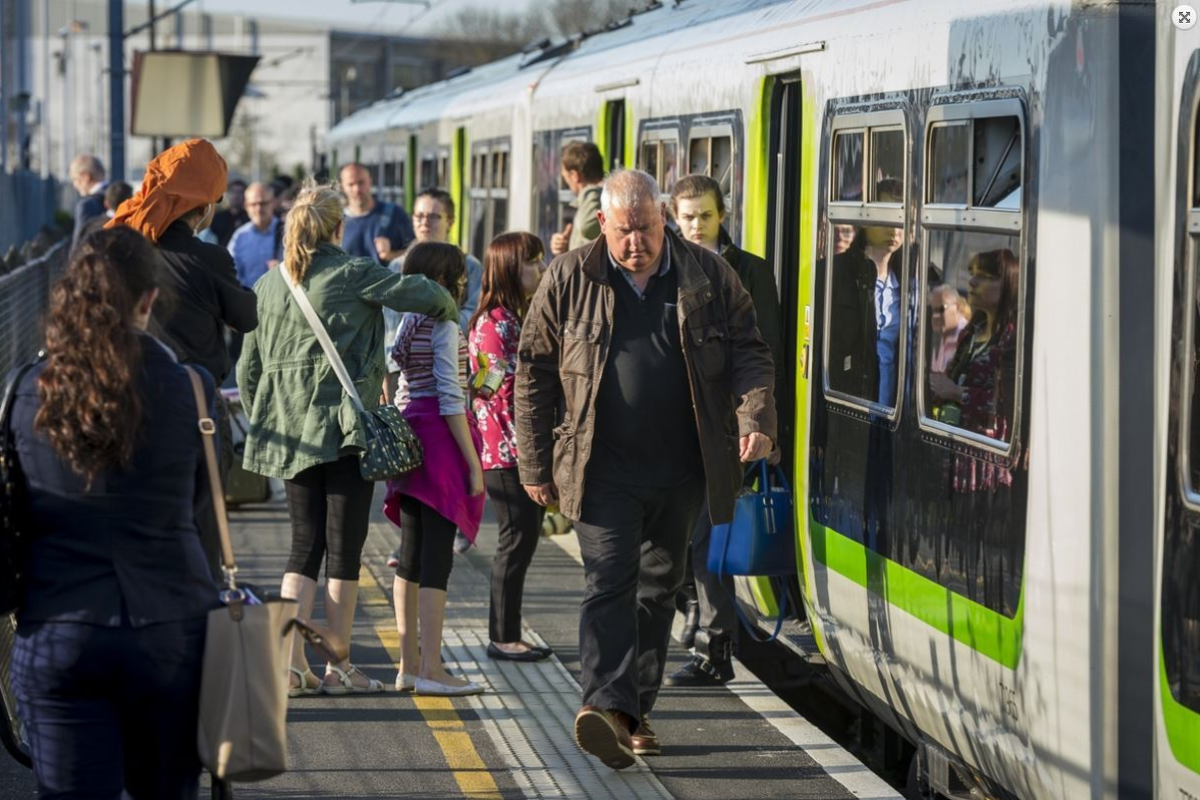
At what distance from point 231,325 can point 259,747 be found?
7.13 feet

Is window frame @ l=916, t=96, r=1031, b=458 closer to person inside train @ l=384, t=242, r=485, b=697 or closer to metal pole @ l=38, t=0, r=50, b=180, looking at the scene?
person inside train @ l=384, t=242, r=485, b=697

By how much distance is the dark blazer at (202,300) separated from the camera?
18.4ft

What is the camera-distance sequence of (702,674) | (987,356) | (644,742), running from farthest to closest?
(702,674) → (644,742) → (987,356)

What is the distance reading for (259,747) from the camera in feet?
12.5

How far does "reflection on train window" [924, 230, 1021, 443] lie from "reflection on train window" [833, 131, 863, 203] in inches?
31.5

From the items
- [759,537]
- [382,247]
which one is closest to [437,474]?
[759,537]

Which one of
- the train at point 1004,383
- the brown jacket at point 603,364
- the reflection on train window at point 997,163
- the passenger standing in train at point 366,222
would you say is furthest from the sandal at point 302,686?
the passenger standing in train at point 366,222

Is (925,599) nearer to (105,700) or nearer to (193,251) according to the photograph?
(193,251)

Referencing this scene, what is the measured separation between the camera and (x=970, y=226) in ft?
17.4

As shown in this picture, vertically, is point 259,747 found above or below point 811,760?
above

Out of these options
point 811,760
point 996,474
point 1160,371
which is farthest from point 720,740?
point 1160,371

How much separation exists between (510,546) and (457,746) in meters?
1.25

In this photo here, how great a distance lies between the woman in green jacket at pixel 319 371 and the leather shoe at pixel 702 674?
1.36 m

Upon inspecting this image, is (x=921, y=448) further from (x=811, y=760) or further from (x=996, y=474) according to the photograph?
(x=811, y=760)
